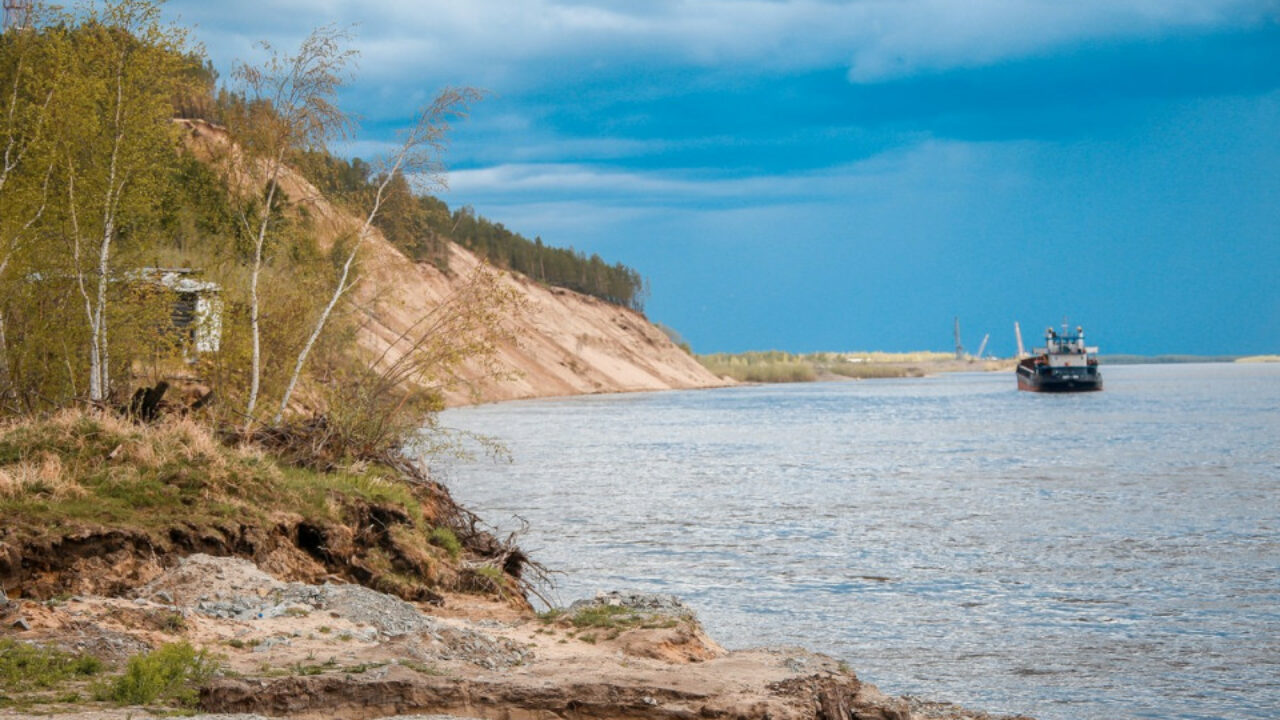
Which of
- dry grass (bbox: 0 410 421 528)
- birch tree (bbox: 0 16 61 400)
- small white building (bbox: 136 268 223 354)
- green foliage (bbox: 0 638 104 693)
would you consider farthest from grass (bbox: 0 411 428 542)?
small white building (bbox: 136 268 223 354)

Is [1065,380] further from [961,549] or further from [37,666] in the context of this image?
[37,666]

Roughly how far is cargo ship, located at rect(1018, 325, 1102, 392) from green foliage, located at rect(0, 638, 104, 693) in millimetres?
100439

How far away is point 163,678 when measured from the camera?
851 cm

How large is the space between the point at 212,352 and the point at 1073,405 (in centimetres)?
7299

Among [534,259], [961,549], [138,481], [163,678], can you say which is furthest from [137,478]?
[534,259]

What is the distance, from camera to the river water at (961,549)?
13.8 metres

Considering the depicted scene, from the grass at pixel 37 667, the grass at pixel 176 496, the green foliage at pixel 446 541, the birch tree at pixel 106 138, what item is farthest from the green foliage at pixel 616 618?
the birch tree at pixel 106 138

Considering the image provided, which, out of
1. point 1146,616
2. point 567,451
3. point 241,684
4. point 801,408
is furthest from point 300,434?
point 801,408

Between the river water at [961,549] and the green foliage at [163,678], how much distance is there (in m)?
7.22

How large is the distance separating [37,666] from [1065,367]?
102 metres

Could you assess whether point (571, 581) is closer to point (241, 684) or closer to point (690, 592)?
point (690, 592)

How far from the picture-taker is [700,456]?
45344mm

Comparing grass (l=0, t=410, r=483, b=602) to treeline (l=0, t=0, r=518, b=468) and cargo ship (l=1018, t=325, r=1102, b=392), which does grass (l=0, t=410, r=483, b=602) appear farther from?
→ cargo ship (l=1018, t=325, r=1102, b=392)

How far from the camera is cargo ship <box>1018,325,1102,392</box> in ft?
336
